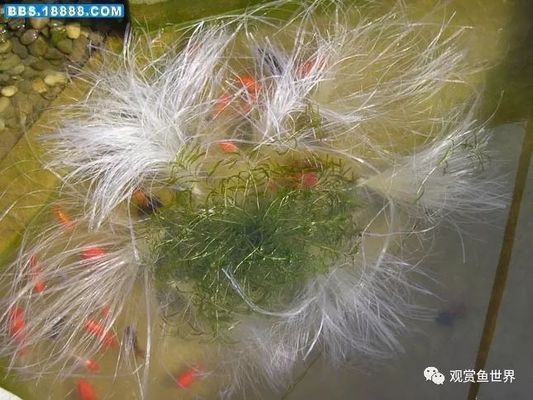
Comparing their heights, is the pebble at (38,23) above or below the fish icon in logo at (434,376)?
above

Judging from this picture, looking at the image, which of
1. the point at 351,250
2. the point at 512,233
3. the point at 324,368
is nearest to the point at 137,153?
the point at 351,250

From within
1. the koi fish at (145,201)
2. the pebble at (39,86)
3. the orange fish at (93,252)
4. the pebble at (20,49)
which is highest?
the pebble at (20,49)

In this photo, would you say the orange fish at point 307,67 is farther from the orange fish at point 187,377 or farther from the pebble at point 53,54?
the orange fish at point 187,377

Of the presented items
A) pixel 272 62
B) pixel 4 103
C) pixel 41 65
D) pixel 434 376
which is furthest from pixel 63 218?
pixel 434 376

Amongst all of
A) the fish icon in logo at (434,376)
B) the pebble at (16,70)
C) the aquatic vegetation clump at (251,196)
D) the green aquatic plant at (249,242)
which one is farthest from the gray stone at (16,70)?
the fish icon in logo at (434,376)

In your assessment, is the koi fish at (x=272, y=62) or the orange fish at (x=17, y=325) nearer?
the orange fish at (x=17, y=325)

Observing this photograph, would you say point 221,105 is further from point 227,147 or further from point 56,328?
point 56,328
